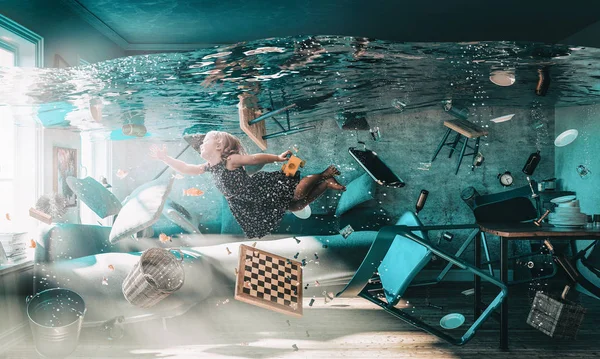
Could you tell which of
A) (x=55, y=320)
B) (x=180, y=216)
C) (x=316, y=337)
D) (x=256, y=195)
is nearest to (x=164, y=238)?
(x=180, y=216)

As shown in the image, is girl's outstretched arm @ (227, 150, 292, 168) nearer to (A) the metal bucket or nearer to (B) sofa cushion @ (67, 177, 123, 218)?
(B) sofa cushion @ (67, 177, 123, 218)

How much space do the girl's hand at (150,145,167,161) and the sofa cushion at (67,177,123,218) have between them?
53 centimetres

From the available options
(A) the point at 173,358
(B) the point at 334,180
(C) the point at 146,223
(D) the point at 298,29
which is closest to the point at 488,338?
(B) the point at 334,180

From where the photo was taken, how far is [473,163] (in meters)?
4.78

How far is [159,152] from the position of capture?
3914mm

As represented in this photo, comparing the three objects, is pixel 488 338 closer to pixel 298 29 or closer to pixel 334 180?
pixel 334 180

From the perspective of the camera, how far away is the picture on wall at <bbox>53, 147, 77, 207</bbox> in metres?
3.62

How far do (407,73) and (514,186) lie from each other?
7.71 feet

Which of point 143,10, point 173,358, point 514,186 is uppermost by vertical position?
point 143,10

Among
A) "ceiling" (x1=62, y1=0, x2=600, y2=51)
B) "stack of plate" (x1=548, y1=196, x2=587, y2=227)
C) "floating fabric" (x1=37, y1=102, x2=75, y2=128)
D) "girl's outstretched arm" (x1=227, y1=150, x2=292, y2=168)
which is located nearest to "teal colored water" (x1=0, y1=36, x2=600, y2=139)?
"floating fabric" (x1=37, y1=102, x2=75, y2=128)

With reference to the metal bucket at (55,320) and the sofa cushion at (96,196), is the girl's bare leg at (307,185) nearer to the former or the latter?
the sofa cushion at (96,196)

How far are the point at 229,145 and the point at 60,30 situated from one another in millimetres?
A: 1758

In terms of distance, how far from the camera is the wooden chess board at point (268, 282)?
329cm

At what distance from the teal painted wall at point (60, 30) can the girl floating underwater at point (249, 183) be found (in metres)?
1.06
